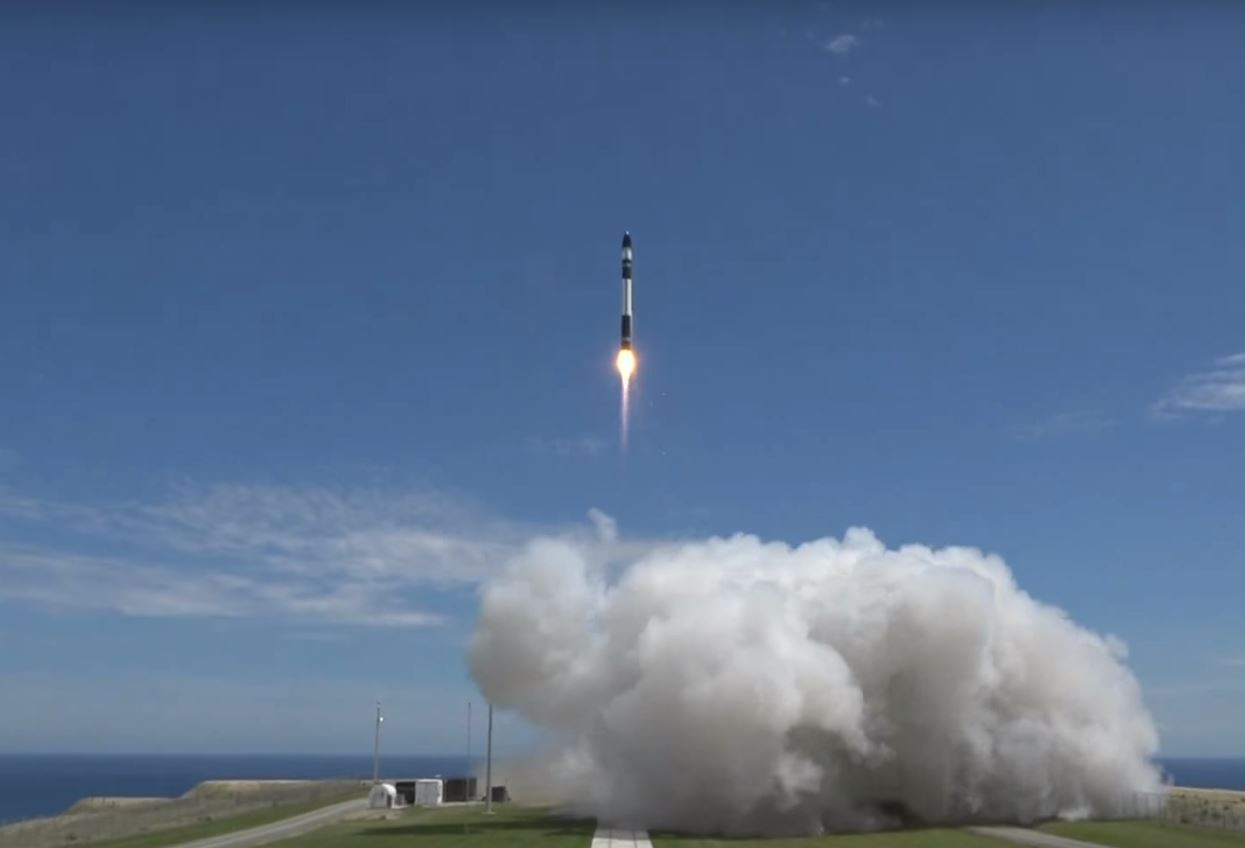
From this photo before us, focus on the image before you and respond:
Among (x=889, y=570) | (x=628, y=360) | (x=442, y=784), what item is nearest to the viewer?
(x=628, y=360)

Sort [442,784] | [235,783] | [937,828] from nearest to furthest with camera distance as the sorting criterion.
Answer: [937,828] → [442,784] → [235,783]

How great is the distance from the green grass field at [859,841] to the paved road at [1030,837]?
987 millimetres

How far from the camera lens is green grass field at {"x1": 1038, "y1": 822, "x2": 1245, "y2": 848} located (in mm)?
47906

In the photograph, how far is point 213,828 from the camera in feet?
199

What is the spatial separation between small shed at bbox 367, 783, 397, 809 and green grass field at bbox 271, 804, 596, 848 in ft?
22.0

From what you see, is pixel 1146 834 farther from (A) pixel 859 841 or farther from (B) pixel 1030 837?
(A) pixel 859 841

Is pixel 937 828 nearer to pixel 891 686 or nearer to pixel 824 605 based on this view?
pixel 891 686

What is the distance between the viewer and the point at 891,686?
63.6m

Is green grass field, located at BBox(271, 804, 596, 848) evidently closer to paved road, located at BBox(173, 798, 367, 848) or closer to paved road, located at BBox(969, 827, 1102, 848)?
paved road, located at BBox(173, 798, 367, 848)

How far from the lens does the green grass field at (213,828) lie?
173 feet

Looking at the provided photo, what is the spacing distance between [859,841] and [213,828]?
3129cm

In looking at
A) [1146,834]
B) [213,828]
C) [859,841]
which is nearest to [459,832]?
[213,828]

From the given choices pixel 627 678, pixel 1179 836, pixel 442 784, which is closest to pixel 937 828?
pixel 1179 836

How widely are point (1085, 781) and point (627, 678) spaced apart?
23.7m
